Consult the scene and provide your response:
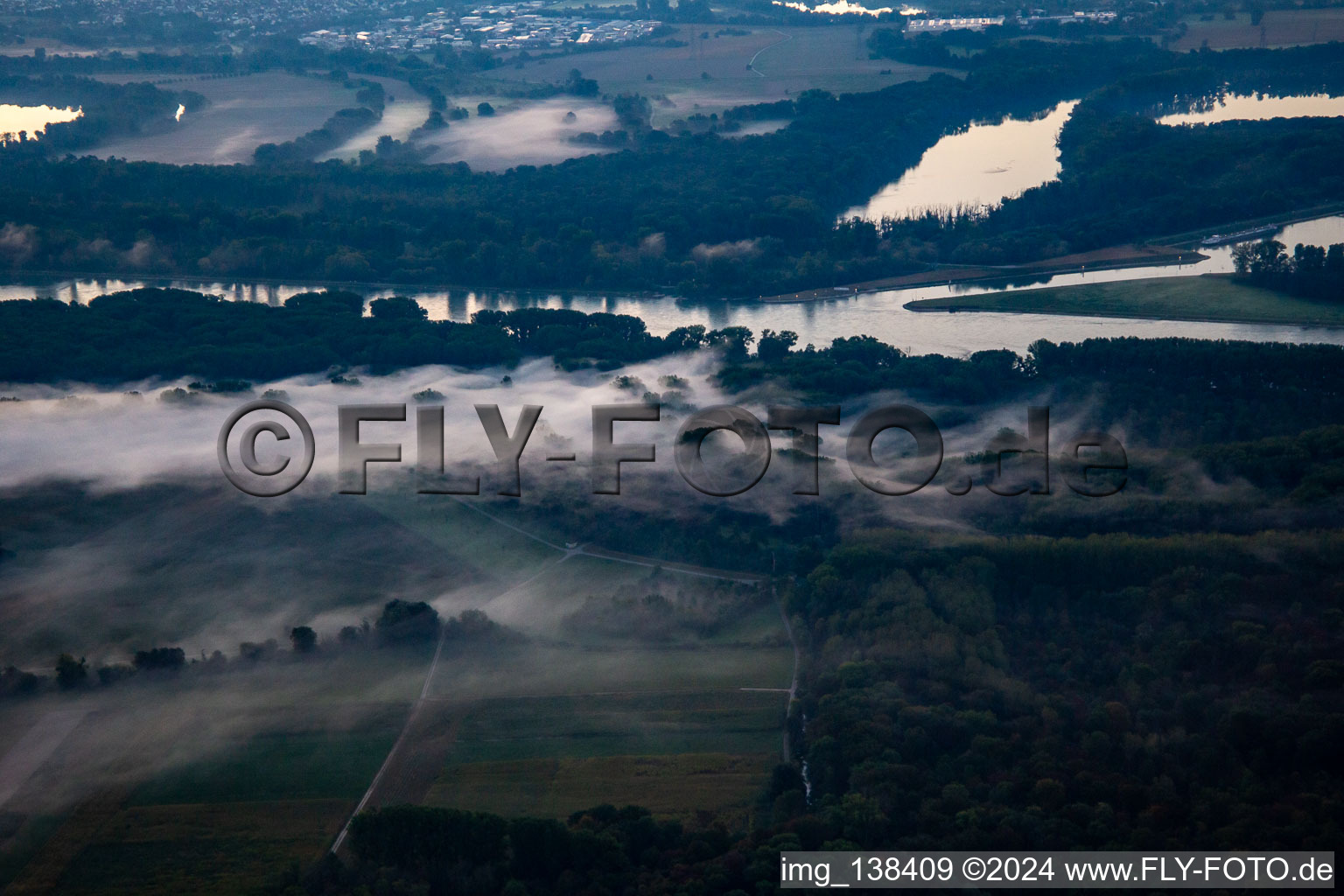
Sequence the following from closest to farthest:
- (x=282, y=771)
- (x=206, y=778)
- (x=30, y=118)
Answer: (x=206, y=778) → (x=282, y=771) → (x=30, y=118)

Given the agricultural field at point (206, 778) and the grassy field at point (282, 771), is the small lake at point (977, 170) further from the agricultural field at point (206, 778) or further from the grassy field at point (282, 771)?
the grassy field at point (282, 771)

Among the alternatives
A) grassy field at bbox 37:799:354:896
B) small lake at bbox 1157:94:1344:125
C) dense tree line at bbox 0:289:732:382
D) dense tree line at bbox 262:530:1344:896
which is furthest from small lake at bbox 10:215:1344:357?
grassy field at bbox 37:799:354:896

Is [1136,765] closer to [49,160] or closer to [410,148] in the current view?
[410,148]

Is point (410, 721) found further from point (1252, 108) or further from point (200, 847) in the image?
point (1252, 108)

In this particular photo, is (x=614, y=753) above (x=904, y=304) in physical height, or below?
below

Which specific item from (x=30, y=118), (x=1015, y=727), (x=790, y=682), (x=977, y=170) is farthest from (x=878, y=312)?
(x=30, y=118)

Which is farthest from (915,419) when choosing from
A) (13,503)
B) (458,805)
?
(13,503)
